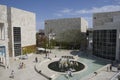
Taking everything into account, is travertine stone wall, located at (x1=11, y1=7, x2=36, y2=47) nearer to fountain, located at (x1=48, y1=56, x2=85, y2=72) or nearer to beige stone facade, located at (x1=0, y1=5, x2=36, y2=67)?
beige stone facade, located at (x1=0, y1=5, x2=36, y2=67)

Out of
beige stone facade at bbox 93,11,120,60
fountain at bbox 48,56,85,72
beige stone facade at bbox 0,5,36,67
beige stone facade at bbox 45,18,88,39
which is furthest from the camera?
beige stone facade at bbox 45,18,88,39

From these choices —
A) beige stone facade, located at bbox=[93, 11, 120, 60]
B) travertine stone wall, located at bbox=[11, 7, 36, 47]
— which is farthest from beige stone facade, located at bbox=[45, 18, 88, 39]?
beige stone facade, located at bbox=[93, 11, 120, 60]

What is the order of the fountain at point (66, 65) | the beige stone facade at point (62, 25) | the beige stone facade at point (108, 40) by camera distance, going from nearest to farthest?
the fountain at point (66, 65) < the beige stone facade at point (108, 40) < the beige stone facade at point (62, 25)

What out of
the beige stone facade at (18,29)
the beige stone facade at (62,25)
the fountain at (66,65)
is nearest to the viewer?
the fountain at (66,65)

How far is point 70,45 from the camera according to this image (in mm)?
56688

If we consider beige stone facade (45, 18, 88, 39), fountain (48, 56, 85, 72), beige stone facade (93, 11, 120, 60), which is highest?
beige stone facade (45, 18, 88, 39)

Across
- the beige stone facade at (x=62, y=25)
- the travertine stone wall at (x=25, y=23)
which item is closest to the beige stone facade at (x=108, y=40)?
the beige stone facade at (x=62, y=25)

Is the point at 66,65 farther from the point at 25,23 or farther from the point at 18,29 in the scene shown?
the point at 25,23

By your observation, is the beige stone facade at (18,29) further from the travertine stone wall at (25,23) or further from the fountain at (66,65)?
the fountain at (66,65)

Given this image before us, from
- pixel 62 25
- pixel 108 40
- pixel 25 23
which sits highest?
pixel 62 25

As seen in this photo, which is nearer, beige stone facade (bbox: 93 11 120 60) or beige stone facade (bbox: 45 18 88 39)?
beige stone facade (bbox: 93 11 120 60)

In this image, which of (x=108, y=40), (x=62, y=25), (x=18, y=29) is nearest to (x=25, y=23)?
(x=18, y=29)

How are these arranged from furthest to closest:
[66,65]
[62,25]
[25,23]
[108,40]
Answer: [62,25]
[25,23]
[108,40]
[66,65]

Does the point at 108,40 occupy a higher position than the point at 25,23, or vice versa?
the point at 25,23
